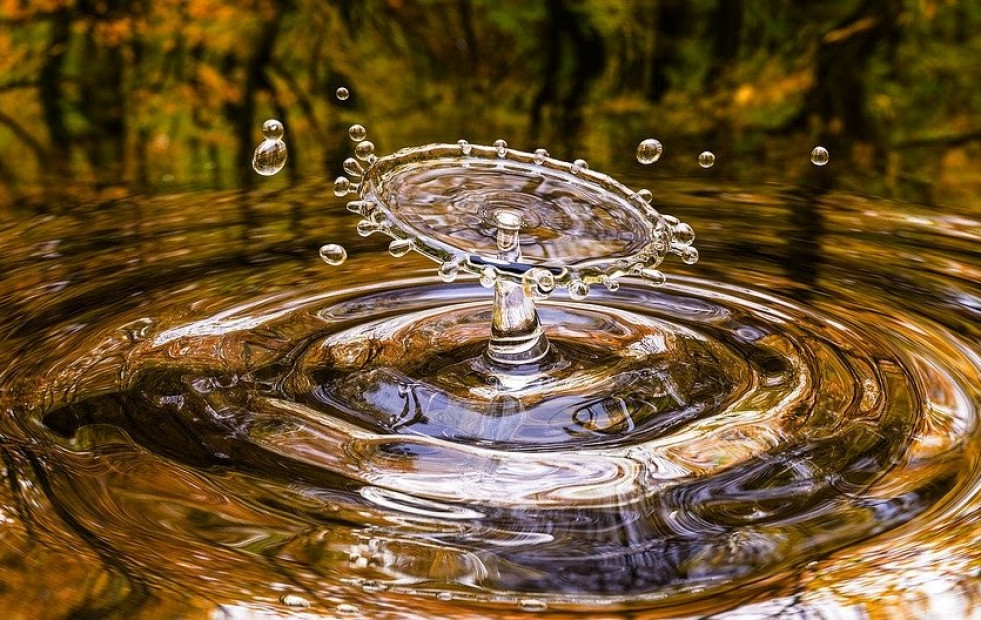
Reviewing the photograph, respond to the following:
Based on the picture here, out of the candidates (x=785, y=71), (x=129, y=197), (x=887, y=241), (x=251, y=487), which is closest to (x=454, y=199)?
(x=251, y=487)

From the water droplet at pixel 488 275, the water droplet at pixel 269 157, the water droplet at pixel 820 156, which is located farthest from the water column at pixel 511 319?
the water droplet at pixel 820 156

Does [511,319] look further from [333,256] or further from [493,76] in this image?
[493,76]

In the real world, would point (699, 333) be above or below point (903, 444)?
above

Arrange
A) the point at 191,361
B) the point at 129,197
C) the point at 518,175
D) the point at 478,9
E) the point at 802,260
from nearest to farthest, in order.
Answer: the point at 191,361, the point at 518,175, the point at 802,260, the point at 129,197, the point at 478,9

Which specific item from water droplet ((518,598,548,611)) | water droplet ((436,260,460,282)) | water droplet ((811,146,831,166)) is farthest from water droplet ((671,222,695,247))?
water droplet ((811,146,831,166))

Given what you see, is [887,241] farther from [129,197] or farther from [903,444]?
[129,197]

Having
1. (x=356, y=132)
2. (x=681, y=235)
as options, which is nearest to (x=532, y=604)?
(x=681, y=235)

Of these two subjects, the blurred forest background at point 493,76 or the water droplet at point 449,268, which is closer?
the water droplet at point 449,268

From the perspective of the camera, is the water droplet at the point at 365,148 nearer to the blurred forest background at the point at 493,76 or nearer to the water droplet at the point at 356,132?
the water droplet at the point at 356,132
